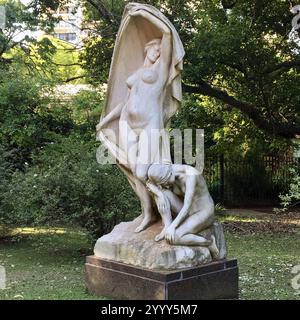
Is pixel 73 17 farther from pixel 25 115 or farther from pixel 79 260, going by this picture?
pixel 79 260

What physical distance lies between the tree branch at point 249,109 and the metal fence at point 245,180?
3.59 m

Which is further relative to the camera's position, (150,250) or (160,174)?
(160,174)

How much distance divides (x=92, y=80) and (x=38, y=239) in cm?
545

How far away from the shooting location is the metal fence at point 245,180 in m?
18.5

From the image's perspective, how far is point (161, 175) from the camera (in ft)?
18.1

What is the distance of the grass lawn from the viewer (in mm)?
6297

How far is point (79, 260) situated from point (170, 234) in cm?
405

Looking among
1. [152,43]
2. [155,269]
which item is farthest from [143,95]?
[155,269]

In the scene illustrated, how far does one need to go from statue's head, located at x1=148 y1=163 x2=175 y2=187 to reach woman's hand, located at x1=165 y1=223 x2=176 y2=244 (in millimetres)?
509

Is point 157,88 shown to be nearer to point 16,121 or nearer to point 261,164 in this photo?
point 16,121

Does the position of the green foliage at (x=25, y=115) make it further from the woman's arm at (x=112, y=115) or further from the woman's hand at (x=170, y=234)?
the woman's hand at (x=170, y=234)

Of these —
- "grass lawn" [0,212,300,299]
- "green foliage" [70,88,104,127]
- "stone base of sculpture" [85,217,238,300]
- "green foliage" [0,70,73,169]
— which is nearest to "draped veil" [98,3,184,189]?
"stone base of sculpture" [85,217,238,300]

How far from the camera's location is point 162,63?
598 centimetres

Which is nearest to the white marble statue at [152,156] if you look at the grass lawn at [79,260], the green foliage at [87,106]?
the grass lawn at [79,260]
